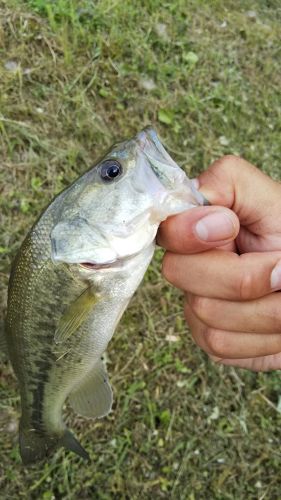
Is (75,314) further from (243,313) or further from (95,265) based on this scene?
(243,313)

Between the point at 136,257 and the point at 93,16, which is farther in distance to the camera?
the point at 93,16

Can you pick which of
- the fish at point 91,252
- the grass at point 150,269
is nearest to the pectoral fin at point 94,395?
the fish at point 91,252

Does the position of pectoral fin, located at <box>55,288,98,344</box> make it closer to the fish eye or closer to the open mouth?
the open mouth

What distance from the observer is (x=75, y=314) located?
1446mm

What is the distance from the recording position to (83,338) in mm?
1609

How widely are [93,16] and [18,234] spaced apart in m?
1.61

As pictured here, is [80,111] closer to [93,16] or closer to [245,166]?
[93,16]

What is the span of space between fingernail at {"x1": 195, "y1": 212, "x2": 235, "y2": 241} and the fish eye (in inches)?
11.0

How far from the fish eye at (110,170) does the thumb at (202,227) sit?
0.66 ft

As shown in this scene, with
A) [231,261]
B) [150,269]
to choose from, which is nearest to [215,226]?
[231,261]

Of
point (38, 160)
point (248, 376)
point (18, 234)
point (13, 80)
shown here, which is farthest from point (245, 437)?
point (13, 80)

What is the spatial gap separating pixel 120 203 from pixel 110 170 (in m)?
0.10

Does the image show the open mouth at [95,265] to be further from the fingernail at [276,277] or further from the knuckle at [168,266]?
the fingernail at [276,277]

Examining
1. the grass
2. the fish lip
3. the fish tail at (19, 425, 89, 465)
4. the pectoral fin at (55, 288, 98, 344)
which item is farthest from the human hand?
the grass
